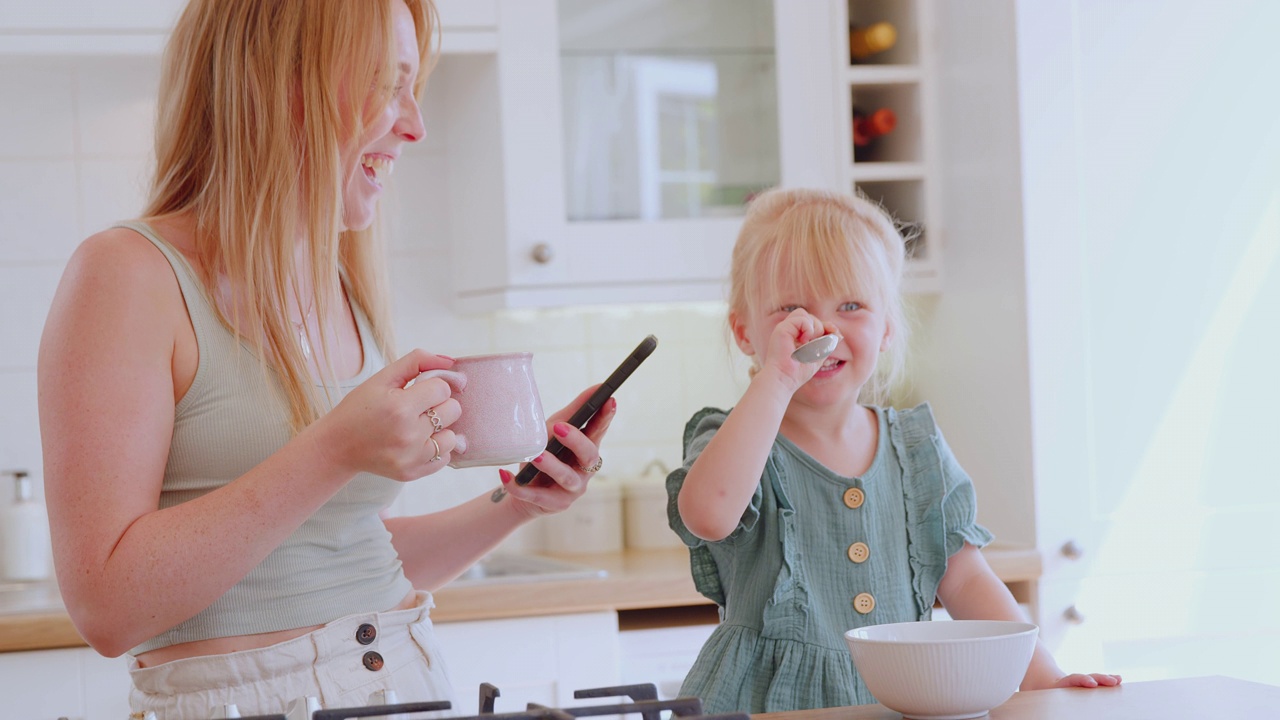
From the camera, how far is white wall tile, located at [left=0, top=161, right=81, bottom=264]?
2342 mm

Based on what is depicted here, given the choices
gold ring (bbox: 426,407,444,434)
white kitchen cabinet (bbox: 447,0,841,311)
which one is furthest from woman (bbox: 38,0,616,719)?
white kitchen cabinet (bbox: 447,0,841,311)

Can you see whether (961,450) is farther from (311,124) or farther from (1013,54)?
(311,124)

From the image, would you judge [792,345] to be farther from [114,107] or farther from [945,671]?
[114,107]

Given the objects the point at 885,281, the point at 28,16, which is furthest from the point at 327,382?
the point at 28,16

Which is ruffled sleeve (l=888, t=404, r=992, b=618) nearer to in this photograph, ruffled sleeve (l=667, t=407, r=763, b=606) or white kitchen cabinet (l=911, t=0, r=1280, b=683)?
ruffled sleeve (l=667, t=407, r=763, b=606)

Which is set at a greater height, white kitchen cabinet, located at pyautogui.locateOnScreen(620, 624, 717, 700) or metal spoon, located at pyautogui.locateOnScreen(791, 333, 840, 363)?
metal spoon, located at pyautogui.locateOnScreen(791, 333, 840, 363)

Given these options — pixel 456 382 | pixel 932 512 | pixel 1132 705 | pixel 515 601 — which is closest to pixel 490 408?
pixel 456 382

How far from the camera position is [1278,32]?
220cm

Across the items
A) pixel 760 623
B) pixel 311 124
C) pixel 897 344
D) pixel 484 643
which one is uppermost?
pixel 311 124

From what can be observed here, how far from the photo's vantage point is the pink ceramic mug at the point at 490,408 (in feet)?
2.96

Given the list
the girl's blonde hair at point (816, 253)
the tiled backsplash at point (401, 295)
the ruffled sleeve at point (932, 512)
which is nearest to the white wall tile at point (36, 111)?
the tiled backsplash at point (401, 295)

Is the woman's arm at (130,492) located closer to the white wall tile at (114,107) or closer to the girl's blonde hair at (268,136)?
the girl's blonde hair at (268,136)

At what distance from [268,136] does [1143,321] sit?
1.64 m

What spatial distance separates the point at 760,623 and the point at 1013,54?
1281 mm
